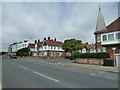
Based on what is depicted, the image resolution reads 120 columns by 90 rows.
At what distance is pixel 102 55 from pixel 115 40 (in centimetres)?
787

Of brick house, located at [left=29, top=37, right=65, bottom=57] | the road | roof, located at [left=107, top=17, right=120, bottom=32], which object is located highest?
roof, located at [left=107, top=17, right=120, bottom=32]

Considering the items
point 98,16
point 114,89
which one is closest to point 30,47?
point 98,16

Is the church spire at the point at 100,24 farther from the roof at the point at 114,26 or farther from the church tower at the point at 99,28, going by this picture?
the roof at the point at 114,26

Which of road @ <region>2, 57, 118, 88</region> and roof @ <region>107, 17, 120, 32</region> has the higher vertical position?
roof @ <region>107, 17, 120, 32</region>

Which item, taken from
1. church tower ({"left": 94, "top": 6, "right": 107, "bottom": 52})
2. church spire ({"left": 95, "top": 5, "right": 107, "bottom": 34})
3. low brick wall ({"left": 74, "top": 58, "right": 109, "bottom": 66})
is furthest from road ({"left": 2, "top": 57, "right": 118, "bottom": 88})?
church spire ({"left": 95, "top": 5, "right": 107, "bottom": 34})

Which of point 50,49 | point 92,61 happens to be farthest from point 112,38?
point 50,49

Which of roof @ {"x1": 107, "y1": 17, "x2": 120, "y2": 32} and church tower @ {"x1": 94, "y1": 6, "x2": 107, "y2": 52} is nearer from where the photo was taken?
roof @ {"x1": 107, "y1": 17, "x2": 120, "y2": 32}

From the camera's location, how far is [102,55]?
27422mm

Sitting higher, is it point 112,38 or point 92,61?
point 112,38

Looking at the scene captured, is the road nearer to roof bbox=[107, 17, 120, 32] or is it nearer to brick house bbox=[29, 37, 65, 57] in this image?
roof bbox=[107, 17, 120, 32]

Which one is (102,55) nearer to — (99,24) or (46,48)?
(99,24)

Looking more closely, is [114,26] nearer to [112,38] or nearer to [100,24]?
[112,38]

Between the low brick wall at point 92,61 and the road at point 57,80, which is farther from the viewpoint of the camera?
the low brick wall at point 92,61

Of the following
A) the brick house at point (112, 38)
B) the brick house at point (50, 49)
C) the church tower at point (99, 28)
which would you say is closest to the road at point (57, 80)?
the brick house at point (112, 38)
